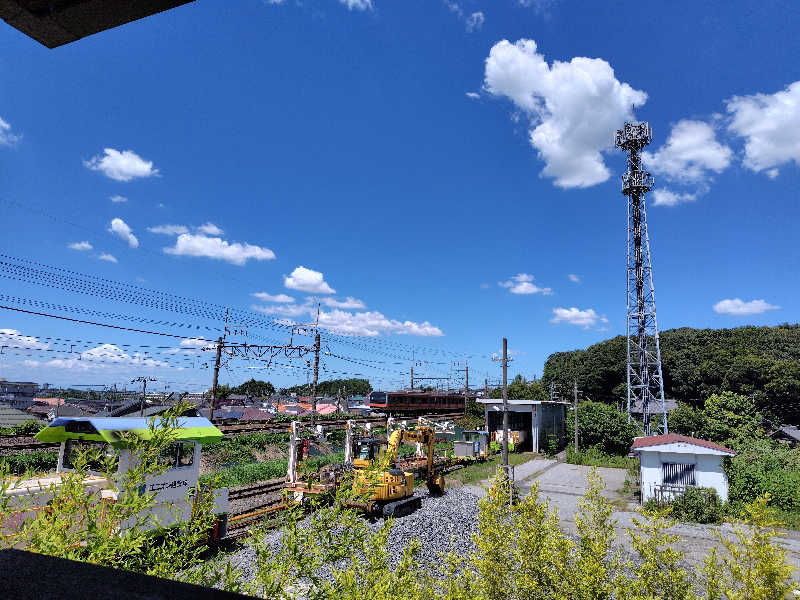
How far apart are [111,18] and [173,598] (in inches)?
57.8

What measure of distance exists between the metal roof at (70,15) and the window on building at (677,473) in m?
23.0

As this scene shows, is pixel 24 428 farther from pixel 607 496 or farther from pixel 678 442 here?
pixel 678 442

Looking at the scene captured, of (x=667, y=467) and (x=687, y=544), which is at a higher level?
(x=667, y=467)

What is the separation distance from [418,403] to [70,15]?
45.4 m

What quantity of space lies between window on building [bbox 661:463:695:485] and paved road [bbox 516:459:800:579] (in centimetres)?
229

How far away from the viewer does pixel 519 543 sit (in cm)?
470

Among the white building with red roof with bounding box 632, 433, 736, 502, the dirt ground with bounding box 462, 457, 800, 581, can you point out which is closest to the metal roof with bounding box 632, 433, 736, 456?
the white building with red roof with bounding box 632, 433, 736, 502

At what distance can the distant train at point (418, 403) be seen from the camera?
1742 inches

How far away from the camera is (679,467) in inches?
746

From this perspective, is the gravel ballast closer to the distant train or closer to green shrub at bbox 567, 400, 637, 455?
green shrub at bbox 567, 400, 637, 455

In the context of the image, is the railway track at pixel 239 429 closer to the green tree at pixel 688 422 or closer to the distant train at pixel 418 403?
A: the distant train at pixel 418 403

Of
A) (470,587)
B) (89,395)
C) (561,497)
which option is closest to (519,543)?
(470,587)

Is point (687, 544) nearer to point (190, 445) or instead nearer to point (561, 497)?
point (561, 497)

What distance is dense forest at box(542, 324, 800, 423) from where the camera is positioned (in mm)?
51844
